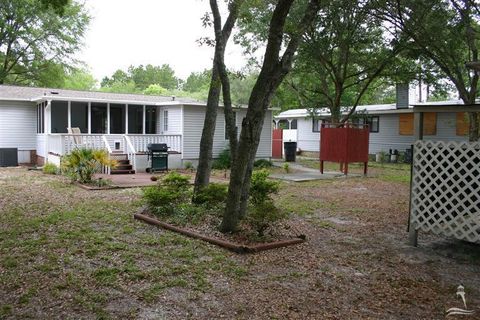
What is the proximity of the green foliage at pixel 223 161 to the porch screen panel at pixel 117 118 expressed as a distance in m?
5.35

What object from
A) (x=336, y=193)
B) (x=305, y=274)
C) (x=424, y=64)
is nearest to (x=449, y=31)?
(x=424, y=64)

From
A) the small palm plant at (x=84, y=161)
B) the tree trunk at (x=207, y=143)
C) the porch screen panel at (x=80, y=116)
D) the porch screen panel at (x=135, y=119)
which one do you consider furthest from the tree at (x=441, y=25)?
the porch screen panel at (x=80, y=116)

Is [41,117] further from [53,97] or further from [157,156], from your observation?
[157,156]

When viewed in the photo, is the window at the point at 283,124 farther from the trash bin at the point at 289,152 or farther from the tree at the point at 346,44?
the tree at the point at 346,44

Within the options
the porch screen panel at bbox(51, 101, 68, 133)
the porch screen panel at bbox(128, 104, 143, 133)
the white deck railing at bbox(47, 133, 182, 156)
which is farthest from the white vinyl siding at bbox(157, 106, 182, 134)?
the porch screen panel at bbox(51, 101, 68, 133)

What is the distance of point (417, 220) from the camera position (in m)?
5.92

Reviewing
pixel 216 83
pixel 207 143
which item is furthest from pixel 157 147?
pixel 216 83

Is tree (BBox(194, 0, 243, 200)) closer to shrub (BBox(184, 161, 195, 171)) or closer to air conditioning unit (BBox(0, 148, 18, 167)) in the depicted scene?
shrub (BBox(184, 161, 195, 171))

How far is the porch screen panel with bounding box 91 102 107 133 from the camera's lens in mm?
19703

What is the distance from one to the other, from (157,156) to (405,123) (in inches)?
551

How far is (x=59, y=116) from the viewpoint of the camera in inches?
741

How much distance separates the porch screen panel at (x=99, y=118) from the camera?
776 inches

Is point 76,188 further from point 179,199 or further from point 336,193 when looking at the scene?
point 336,193

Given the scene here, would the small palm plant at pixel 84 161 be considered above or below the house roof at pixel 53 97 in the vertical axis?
below
